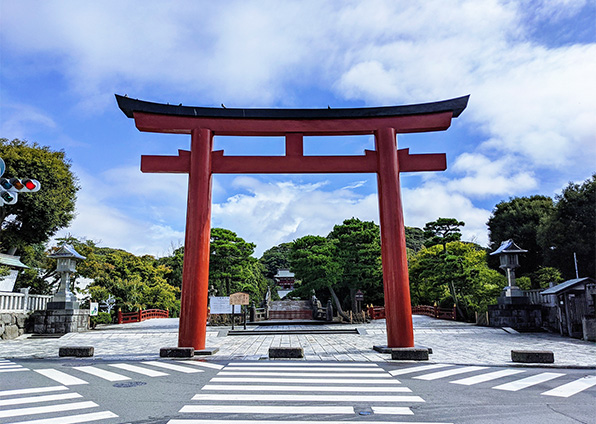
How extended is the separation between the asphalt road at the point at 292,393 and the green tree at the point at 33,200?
56.0 ft

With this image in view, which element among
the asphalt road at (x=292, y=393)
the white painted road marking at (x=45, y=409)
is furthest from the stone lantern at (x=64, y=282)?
the white painted road marking at (x=45, y=409)

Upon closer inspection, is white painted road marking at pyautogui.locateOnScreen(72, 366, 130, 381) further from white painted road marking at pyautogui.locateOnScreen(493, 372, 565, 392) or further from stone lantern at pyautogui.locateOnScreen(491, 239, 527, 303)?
stone lantern at pyautogui.locateOnScreen(491, 239, 527, 303)

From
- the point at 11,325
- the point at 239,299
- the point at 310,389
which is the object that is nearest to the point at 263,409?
the point at 310,389

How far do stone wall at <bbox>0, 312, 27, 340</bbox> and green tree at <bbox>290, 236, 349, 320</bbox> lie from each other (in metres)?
16.0

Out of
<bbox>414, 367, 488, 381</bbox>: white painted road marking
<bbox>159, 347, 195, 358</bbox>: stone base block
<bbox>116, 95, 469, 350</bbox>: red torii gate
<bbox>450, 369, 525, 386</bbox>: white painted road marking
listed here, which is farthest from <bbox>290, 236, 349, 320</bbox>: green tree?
<bbox>450, 369, 525, 386</bbox>: white painted road marking

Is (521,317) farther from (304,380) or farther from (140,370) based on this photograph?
(140,370)

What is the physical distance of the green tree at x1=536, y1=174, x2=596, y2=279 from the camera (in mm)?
27703

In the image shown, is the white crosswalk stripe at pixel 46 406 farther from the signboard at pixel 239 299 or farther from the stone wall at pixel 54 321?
the signboard at pixel 239 299

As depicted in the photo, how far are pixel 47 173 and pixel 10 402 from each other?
21722 mm

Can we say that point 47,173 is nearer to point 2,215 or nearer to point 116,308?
point 2,215

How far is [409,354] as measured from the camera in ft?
32.0

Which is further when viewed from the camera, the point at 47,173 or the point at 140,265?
the point at 140,265

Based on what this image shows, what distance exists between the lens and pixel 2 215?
22531 mm

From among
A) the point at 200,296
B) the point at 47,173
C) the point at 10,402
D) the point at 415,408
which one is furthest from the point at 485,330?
the point at 47,173
